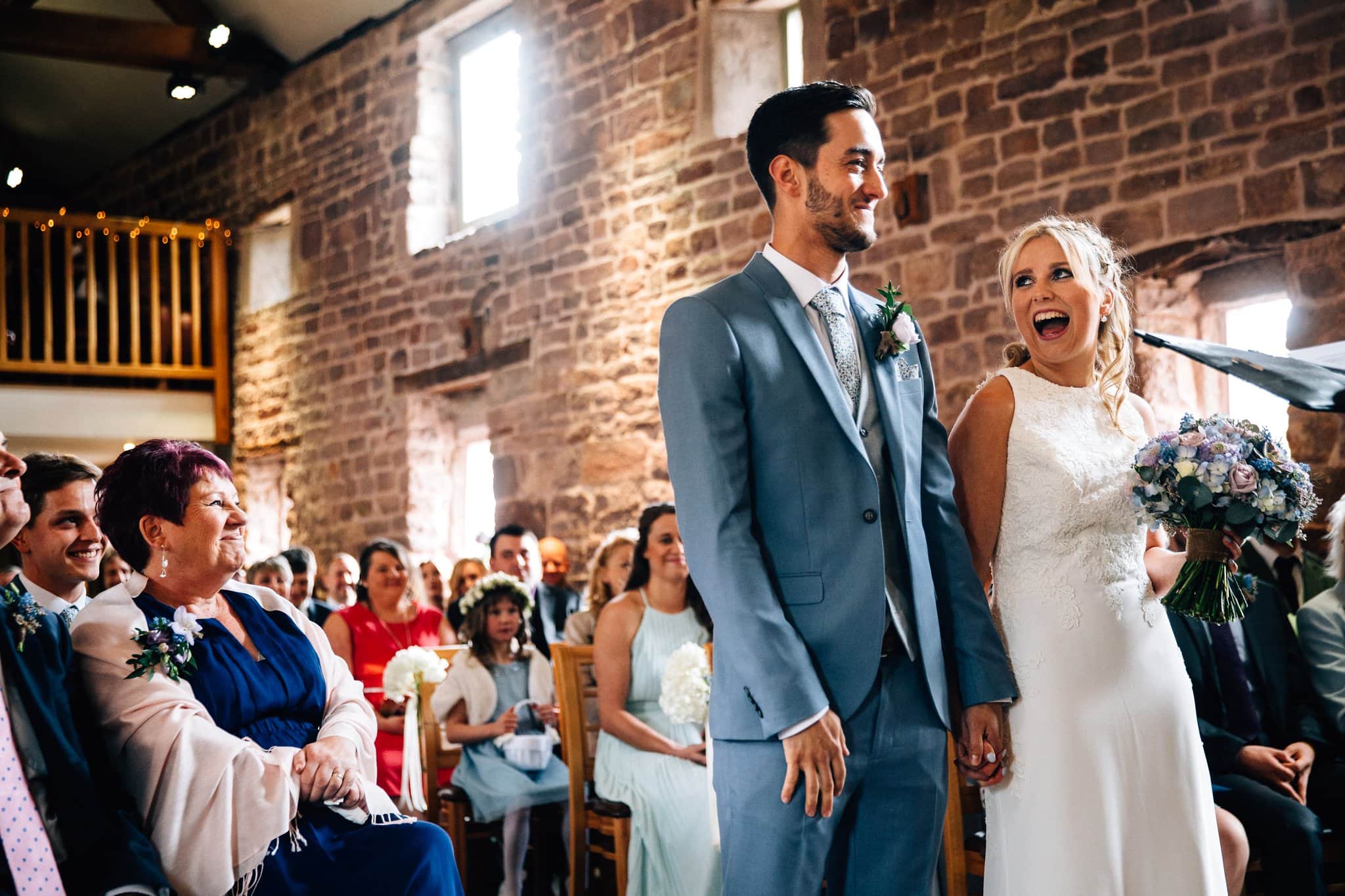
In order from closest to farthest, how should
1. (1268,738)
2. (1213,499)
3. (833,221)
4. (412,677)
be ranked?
1. (833,221)
2. (1213,499)
3. (1268,738)
4. (412,677)

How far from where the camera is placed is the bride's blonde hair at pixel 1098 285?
95.6 inches

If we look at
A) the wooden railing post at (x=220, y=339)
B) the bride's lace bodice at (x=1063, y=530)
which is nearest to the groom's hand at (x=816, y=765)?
the bride's lace bodice at (x=1063, y=530)

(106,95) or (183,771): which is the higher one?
(106,95)

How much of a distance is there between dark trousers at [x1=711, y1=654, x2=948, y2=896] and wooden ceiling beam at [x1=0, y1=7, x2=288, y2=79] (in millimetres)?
10786

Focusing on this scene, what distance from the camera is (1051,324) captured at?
245cm

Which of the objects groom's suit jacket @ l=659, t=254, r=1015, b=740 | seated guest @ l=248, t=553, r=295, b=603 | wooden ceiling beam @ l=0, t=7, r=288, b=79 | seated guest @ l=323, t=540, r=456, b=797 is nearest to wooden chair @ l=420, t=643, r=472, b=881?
seated guest @ l=323, t=540, r=456, b=797

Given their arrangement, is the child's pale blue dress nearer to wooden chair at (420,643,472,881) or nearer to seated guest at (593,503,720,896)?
wooden chair at (420,643,472,881)

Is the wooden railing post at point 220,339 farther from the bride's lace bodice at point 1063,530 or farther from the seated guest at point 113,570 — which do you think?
the bride's lace bodice at point 1063,530

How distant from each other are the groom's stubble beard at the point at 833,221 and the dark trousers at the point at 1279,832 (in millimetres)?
2286

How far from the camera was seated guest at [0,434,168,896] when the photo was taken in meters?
2.06

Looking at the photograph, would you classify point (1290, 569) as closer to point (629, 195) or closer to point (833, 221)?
point (833, 221)

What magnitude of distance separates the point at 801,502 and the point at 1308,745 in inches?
101

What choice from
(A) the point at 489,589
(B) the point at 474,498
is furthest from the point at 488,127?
(A) the point at 489,589

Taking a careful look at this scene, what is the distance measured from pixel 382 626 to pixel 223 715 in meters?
3.38
